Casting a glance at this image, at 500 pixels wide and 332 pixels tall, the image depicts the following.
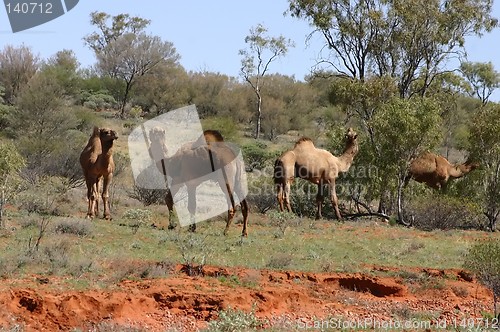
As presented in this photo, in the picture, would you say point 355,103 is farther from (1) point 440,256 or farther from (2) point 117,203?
(1) point 440,256

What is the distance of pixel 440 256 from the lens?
16.0 metres

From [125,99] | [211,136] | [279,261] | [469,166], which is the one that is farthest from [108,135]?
[125,99]

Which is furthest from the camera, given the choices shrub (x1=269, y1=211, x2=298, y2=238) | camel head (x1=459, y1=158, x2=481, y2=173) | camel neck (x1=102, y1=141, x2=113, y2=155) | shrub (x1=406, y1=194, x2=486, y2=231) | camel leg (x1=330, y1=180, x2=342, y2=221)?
camel head (x1=459, y1=158, x2=481, y2=173)

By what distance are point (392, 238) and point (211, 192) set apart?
34.6 feet

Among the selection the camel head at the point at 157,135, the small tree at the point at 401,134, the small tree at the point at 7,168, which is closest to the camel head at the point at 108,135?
the camel head at the point at 157,135

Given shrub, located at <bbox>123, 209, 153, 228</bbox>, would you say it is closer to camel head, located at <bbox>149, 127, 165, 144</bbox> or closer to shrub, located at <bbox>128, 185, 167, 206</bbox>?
camel head, located at <bbox>149, 127, 165, 144</bbox>

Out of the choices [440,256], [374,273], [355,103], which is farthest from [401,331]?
[355,103]

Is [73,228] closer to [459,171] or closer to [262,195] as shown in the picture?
[262,195]

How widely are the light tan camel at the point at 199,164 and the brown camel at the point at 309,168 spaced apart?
5.44m

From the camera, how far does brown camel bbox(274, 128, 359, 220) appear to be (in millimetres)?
22500

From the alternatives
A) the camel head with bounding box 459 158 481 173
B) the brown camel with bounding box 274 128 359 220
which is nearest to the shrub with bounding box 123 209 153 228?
the brown camel with bounding box 274 128 359 220

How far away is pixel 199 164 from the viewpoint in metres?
17.0

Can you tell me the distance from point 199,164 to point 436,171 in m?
12.4

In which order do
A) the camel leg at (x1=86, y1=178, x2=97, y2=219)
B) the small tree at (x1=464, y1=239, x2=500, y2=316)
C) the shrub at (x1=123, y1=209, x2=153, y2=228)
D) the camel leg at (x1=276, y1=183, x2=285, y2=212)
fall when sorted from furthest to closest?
the camel leg at (x1=276, y1=183, x2=285, y2=212)
the camel leg at (x1=86, y1=178, x2=97, y2=219)
the shrub at (x1=123, y1=209, x2=153, y2=228)
the small tree at (x1=464, y1=239, x2=500, y2=316)
